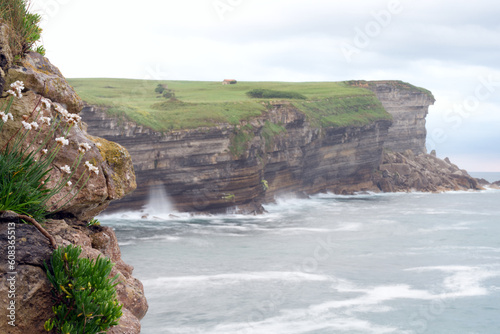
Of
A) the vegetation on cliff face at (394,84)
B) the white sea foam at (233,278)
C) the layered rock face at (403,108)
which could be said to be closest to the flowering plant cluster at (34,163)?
the white sea foam at (233,278)

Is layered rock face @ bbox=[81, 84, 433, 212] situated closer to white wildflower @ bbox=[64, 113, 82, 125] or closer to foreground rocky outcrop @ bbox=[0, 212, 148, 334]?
white wildflower @ bbox=[64, 113, 82, 125]

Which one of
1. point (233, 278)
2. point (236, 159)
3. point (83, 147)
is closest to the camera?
point (83, 147)

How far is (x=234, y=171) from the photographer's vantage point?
52.8m

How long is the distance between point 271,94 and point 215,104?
20286 mm

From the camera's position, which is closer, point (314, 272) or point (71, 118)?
point (71, 118)

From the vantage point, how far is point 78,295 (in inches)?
269

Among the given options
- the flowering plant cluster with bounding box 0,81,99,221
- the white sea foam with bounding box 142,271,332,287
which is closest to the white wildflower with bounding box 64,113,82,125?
the flowering plant cluster with bounding box 0,81,99,221

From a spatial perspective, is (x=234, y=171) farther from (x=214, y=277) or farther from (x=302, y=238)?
(x=214, y=277)

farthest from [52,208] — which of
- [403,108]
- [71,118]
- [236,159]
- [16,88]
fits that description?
[403,108]

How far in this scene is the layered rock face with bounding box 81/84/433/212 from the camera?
48.3m

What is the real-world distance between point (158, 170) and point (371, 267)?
23233 millimetres

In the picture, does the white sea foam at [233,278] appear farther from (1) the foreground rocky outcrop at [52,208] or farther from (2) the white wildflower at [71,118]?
(2) the white wildflower at [71,118]

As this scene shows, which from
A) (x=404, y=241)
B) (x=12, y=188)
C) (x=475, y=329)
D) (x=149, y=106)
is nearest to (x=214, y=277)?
(x=475, y=329)

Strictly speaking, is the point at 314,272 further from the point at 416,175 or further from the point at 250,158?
→ the point at 416,175
